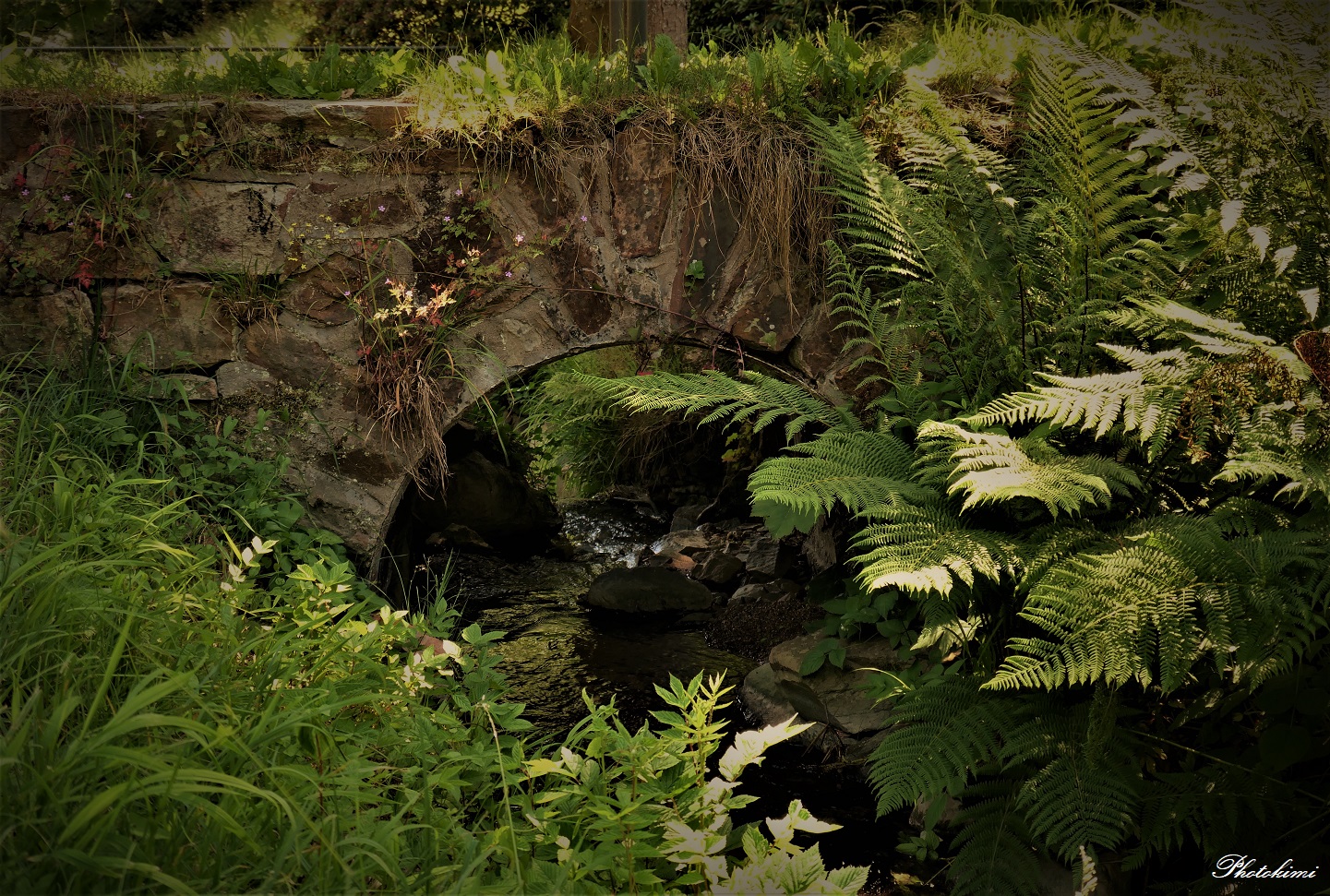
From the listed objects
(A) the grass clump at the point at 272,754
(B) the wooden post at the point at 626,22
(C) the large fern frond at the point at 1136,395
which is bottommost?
(A) the grass clump at the point at 272,754

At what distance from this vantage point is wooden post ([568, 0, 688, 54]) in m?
4.05

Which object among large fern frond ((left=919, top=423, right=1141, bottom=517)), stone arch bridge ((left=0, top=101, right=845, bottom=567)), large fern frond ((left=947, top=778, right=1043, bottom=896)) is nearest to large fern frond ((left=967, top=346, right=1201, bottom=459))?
large fern frond ((left=919, top=423, right=1141, bottom=517))

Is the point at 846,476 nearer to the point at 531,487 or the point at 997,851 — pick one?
the point at 997,851

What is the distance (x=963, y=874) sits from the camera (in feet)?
7.60

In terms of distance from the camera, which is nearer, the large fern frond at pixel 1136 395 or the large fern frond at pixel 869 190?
the large fern frond at pixel 1136 395

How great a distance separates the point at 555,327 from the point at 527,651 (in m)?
1.51

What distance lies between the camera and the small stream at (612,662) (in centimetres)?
289

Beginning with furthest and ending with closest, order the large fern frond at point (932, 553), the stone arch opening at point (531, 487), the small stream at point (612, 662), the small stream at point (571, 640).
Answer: the stone arch opening at point (531, 487) → the small stream at point (571, 640) → the small stream at point (612, 662) → the large fern frond at point (932, 553)

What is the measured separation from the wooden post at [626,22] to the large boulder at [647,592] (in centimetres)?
247

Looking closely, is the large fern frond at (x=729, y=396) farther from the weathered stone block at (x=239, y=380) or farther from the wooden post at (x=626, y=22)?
the wooden post at (x=626, y=22)

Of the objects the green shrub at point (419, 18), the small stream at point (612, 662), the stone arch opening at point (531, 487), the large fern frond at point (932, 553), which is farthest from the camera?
the green shrub at point (419, 18)

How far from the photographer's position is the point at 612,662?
12.8ft

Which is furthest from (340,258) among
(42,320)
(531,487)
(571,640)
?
(531,487)

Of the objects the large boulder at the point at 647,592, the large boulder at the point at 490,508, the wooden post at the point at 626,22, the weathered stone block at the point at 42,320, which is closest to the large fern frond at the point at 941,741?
the large boulder at the point at 647,592
